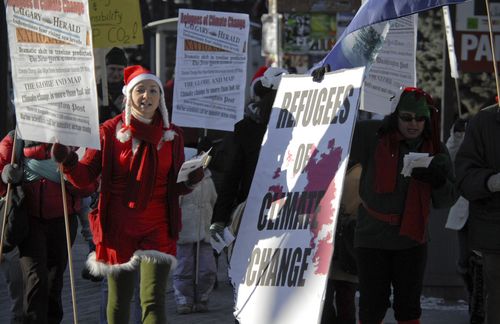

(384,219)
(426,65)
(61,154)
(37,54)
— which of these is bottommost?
(426,65)

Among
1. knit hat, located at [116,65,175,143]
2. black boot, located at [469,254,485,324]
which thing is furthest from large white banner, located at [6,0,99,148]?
black boot, located at [469,254,485,324]

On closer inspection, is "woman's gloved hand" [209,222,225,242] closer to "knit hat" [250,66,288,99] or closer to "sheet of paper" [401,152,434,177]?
"knit hat" [250,66,288,99]

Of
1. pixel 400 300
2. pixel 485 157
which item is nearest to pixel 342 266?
Answer: pixel 400 300

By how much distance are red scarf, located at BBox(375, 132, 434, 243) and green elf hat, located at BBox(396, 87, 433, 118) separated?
177 millimetres

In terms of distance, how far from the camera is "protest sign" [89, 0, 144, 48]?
31.0 feet

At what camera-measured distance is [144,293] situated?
22.4 feet

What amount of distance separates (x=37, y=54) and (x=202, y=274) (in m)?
3.49

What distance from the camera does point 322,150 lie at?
6227 mm

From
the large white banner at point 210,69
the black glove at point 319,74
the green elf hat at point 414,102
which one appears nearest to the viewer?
the black glove at point 319,74

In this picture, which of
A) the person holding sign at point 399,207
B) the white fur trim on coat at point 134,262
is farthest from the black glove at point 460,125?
the white fur trim on coat at point 134,262

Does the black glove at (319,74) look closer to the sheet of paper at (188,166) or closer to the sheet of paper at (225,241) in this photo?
the sheet of paper at (188,166)

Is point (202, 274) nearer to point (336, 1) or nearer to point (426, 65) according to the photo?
point (336, 1)

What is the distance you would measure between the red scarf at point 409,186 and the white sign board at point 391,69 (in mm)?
1153

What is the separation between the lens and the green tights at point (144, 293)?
6793 mm
